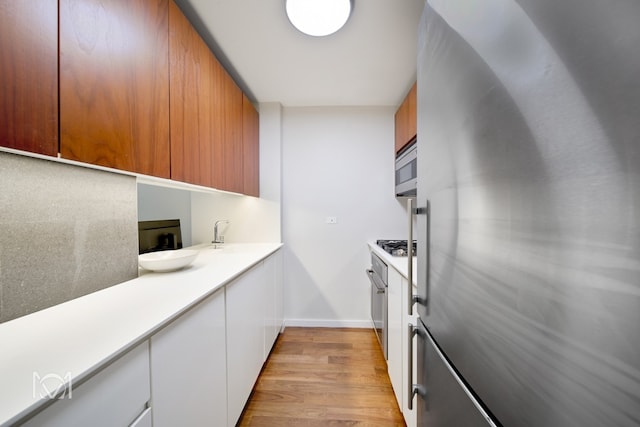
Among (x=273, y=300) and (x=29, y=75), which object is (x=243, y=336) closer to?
(x=273, y=300)

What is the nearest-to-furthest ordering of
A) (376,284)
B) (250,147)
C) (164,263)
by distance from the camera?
(164,263)
(376,284)
(250,147)

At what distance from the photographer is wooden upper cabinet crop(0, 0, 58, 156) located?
55 centimetres

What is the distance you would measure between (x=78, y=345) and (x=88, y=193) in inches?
25.4

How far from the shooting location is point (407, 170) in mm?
1969

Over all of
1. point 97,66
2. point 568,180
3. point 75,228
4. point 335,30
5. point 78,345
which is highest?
point 335,30

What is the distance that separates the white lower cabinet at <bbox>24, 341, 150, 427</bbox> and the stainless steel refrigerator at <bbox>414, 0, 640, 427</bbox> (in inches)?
33.3

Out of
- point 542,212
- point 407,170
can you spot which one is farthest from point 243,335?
point 407,170

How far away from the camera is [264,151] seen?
2.41m

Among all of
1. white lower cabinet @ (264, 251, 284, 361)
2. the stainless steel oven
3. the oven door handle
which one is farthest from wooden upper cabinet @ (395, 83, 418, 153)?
white lower cabinet @ (264, 251, 284, 361)

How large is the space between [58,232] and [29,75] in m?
0.51

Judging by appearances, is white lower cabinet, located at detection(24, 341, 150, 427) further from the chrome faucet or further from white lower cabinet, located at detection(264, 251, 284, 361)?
the chrome faucet

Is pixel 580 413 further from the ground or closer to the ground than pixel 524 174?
closer to the ground

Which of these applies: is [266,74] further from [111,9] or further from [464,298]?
[464,298]

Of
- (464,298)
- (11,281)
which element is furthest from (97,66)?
(464,298)
